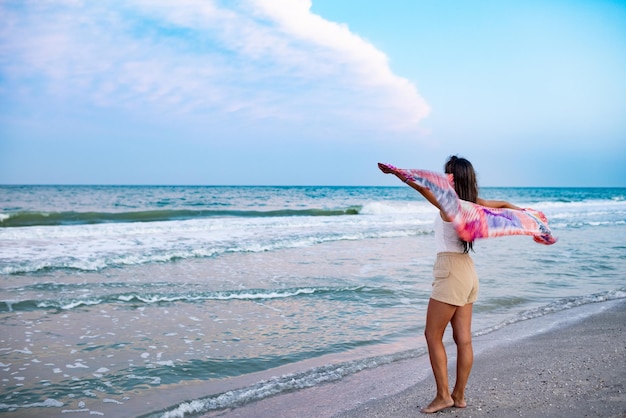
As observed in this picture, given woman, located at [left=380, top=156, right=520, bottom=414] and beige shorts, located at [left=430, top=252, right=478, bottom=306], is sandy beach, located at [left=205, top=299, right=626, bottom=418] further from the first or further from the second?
beige shorts, located at [left=430, top=252, right=478, bottom=306]

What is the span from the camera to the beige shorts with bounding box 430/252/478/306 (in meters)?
3.41

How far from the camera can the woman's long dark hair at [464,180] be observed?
3.37 meters

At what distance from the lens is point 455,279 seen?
3.41m

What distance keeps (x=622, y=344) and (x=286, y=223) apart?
19.2 meters

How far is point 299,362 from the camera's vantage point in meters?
5.53

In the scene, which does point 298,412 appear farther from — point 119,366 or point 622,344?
point 622,344

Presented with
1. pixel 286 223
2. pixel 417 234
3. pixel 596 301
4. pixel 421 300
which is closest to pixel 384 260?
pixel 421 300

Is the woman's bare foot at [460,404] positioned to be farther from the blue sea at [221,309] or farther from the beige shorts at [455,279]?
the blue sea at [221,309]

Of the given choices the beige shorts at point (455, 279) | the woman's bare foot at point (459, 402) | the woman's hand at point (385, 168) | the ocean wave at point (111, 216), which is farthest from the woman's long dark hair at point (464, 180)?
the ocean wave at point (111, 216)

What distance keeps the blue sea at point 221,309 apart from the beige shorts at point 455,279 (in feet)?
6.44

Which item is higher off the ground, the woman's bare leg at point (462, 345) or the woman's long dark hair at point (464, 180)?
the woman's long dark hair at point (464, 180)

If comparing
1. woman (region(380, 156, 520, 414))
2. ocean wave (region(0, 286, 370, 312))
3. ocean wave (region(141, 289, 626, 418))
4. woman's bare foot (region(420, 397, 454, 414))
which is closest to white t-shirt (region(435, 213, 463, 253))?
woman (region(380, 156, 520, 414))

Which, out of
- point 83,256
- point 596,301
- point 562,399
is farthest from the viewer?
point 83,256

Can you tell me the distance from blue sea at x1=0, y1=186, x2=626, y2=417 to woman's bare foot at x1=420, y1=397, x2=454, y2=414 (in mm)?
1430
